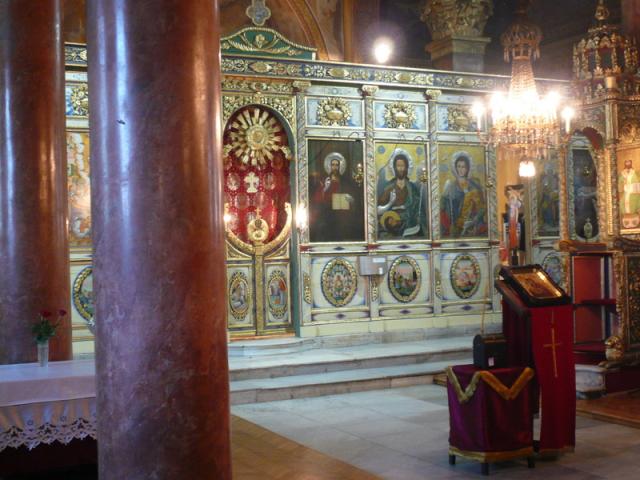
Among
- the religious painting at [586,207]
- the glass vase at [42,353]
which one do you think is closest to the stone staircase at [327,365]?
the religious painting at [586,207]

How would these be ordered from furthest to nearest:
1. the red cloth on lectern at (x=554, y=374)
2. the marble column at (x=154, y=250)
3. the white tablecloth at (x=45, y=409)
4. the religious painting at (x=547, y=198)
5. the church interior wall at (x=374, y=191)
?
the religious painting at (x=547, y=198), the church interior wall at (x=374, y=191), the red cloth on lectern at (x=554, y=374), the white tablecloth at (x=45, y=409), the marble column at (x=154, y=250)

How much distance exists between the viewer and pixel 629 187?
32.4 feet

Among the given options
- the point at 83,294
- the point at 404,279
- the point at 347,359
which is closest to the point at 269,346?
the point at 347,359

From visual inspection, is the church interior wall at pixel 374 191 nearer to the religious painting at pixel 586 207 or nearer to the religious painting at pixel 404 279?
the religious painting at pixel 404 279

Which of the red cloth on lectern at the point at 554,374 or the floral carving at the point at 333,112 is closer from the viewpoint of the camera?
the red cloth on lectern at the point at 554,374

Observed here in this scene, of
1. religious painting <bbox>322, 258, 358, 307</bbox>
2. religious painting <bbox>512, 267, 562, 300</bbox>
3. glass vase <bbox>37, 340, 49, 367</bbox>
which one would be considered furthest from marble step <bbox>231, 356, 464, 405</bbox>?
religious painting <bbox>512, 267, 562, 300</bbox>

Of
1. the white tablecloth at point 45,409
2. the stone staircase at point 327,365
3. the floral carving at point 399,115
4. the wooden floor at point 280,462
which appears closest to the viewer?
the white tablecloth at point 45,409

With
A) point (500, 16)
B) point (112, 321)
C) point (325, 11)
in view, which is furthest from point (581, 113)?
point (500, 16)

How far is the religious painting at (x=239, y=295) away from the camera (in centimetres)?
1186

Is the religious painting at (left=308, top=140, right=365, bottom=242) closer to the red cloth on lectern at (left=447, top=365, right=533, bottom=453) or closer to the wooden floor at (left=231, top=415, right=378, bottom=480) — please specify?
the wooden floor at (left=231, top=415, right=378, bottom=480)

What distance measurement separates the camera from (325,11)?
1543 cm

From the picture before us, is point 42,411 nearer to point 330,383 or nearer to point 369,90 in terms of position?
point 330,383

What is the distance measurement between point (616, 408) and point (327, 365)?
3.82m

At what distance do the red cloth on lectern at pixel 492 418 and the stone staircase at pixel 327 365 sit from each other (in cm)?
365
